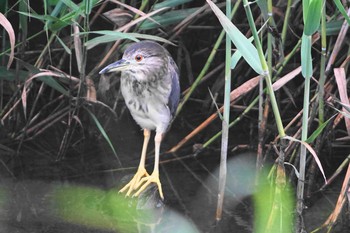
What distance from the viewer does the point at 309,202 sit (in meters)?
3.89

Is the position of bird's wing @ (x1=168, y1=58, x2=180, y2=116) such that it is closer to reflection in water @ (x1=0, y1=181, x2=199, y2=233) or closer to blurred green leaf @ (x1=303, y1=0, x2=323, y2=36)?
reflection in water @ (x1=0, y1=181, x2=199, y2=233)

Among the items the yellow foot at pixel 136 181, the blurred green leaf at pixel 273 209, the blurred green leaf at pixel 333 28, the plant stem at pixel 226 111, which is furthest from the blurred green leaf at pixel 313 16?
the yellow foot at pixel 136 181

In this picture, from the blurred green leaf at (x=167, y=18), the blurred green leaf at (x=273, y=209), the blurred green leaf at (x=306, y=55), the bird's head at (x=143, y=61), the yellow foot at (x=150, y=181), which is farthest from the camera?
the blurred green leaf at (x=167, y=18)

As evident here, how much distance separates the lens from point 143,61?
3.87 m

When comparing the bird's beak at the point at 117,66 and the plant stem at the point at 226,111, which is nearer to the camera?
the plant stem at the point at 226,111

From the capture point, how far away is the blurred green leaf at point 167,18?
13.5 feet

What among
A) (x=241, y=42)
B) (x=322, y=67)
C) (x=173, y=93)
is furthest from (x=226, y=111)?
(x=173, y=93)

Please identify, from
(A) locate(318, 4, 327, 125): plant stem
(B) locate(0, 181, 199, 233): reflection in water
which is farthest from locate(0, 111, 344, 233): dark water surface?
(A) locate(318, 4, 327, 125): plant stem

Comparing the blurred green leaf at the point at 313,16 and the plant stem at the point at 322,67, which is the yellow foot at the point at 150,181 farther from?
the blurred green leaf at the point at 313,16

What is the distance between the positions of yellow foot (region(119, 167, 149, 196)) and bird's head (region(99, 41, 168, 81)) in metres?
0.52

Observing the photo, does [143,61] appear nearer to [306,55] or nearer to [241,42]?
[241,42]

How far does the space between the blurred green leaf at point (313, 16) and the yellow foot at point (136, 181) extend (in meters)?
1.49

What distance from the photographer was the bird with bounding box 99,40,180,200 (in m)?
3.87

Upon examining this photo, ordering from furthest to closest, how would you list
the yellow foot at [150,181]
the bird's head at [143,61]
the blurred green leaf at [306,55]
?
the yellow foot at [150,181] < the bird's head at [143,61] < the blurred green leaf at [306,55]
